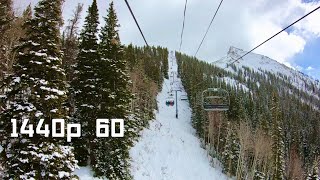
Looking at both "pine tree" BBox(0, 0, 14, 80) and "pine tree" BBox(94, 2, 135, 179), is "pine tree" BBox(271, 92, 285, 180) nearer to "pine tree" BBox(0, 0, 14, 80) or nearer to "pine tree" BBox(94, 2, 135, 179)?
"pine tree" BBox(94, 2, 135, 179)

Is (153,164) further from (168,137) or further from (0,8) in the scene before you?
→ (0,8)

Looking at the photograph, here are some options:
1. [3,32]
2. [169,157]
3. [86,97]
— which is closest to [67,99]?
[86,97]

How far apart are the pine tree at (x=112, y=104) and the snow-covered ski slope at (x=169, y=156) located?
216 inches

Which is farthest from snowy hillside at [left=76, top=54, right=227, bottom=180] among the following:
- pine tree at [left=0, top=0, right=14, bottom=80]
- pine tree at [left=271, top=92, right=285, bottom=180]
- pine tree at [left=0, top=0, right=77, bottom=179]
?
pine tree at [left=0, top=0, right=14, bottom=80]

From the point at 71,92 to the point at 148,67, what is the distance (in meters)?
67.2

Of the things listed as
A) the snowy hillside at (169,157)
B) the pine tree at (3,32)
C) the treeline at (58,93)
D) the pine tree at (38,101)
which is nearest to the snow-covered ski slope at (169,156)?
the snowy hillside at (169,157)

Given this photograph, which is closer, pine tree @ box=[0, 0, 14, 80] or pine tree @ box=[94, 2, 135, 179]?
pine tree @ box=[0, 0, 14, 80]

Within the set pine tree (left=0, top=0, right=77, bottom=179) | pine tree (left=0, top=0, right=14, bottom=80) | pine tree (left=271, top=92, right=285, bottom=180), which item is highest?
pine tree (left=0, top=0, right=14, bottom=80)

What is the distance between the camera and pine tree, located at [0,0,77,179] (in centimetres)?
1677

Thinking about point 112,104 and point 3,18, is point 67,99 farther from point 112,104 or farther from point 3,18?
point 3,18

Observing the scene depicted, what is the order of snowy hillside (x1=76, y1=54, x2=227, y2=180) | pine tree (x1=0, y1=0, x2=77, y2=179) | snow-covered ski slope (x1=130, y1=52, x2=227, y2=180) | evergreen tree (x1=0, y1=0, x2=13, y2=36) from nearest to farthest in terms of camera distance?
pine tree (x1=0, y1=0, x2=77, y2=179) < evergreen tree (x1=0, y1=0, x2=13, y2=36) < snowy hillside (x1=76, y1=54, x2=227, y2=180) < snow-covered ski slope (x1=130, y1=52, x2=227, y2=180)

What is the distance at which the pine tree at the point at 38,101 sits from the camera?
55.0ft

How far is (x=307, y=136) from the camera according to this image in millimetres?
104125

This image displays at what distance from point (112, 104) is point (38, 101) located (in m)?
10.9
